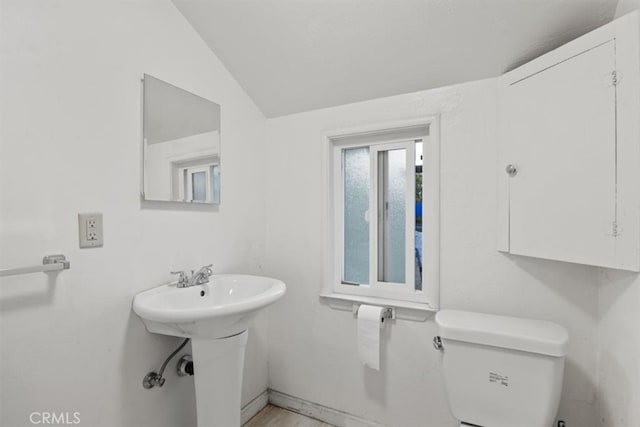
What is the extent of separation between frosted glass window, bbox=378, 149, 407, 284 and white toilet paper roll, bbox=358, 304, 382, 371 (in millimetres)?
248

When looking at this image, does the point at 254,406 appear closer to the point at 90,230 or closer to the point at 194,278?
the point at 194,278

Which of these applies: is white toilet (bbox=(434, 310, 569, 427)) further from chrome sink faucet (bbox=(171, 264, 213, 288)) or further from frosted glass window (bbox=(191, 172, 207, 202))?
frosted glass window (bbox=(191, 172, 207, 202))

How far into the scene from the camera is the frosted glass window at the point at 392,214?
1719 mm

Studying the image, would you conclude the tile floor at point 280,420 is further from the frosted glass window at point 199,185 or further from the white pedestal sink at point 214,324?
the frosted glass window at point 199,185

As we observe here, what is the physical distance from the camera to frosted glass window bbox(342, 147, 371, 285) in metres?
1.83

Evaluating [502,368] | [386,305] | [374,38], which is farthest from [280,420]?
[374,38]

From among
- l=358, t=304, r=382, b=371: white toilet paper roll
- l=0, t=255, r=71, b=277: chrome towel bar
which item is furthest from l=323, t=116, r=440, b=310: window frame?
l=0, t=255, r=71, b=277: chrome towel bar

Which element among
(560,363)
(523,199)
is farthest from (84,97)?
(560,363)

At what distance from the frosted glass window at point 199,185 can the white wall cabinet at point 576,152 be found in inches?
54.2

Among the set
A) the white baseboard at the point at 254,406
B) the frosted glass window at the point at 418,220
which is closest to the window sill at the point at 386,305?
the frosted glass window at the point at 418,220

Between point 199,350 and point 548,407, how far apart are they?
134cm

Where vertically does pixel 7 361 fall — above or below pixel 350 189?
below

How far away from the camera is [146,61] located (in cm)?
132

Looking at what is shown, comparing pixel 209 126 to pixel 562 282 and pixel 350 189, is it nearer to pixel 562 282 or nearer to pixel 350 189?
pixel 350 189
